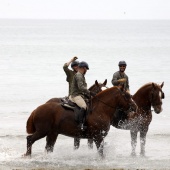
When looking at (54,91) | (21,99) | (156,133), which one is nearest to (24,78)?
(54,91)

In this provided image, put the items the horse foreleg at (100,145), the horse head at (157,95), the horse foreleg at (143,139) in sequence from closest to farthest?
the horse foreleg at (100,145), the horse head at (157,95), the horse foreleg at (143,139)

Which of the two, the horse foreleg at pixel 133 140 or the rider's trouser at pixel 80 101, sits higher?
the rider's trouser at pixel 80 101

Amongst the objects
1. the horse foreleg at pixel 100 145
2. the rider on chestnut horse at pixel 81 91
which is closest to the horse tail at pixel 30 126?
the rider on chestnut horse at pixel 81 91

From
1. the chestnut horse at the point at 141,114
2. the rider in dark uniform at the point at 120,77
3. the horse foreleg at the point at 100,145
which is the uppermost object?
the rider in dark uniform at the point at 120,77

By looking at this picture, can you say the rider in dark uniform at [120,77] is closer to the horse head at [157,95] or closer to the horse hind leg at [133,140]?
the horse head at [157,95]

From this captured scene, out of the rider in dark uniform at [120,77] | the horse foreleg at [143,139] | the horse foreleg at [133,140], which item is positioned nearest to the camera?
the horse foreleg at [143,139]

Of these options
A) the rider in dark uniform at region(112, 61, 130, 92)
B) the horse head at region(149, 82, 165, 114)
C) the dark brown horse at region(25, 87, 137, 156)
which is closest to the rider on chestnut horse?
the dark brown horse at region(25, 87, 137, 156)

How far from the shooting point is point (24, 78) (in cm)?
5222

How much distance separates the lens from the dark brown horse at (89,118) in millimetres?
17000

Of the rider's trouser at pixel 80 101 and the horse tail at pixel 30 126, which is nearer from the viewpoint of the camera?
the rider's trouser at pixel 80 101

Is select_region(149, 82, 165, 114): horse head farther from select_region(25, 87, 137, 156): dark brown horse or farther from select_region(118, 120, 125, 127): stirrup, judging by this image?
select_region(118, 120, 125, 127): stirrup

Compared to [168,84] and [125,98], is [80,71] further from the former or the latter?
[168,84]

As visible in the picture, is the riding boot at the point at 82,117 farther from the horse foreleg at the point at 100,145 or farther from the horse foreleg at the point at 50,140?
the horse foreleg at the point at 50,140

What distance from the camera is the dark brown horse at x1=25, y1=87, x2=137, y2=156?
17.0m
